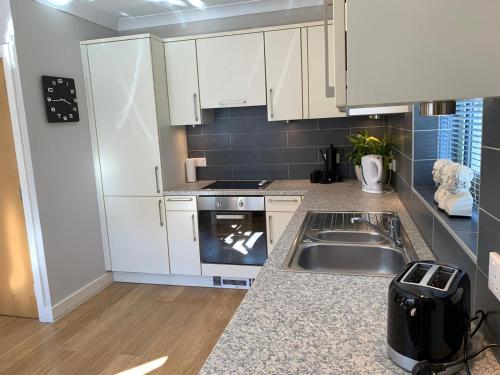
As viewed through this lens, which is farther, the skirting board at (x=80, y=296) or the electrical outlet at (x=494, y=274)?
the skirting board at (x=80, y=296)

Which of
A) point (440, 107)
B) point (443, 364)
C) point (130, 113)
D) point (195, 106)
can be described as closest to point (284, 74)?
point (195, 106)

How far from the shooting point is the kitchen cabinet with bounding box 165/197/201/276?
131 inches

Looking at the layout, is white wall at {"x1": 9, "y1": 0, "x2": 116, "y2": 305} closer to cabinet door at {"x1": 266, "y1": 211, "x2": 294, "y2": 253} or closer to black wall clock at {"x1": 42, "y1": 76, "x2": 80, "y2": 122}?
black wall clock at {"x1": 42, "y1": 76, "x2": 80, "y2": 122}

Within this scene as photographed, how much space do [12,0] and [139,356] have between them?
2.53 meters

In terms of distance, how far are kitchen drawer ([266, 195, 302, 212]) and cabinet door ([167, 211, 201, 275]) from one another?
0.66 metres

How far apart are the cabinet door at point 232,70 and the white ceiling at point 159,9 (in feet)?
1.25

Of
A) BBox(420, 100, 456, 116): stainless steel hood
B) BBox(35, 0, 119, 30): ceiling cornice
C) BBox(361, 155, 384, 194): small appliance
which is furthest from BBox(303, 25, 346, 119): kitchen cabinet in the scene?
BBox(420, 100, 456, 116): stainless steel hood

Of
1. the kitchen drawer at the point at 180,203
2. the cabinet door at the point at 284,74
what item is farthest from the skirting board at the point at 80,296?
the cabinet door at the point at 284,74

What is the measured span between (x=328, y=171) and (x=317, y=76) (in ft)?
2.66

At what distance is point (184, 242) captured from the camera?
339 centimetres

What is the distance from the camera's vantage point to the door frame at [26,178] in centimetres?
269

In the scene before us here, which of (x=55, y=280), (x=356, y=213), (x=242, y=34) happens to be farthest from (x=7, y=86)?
(x=356, y=213)

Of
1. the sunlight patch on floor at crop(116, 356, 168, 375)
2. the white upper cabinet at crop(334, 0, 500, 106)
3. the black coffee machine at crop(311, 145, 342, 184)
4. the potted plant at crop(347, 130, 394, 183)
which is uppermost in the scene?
the white upper cabinet at crop(334, 0, 500, 106)

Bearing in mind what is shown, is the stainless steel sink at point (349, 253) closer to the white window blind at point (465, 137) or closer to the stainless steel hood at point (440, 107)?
the white window blind at point (465, 137)
